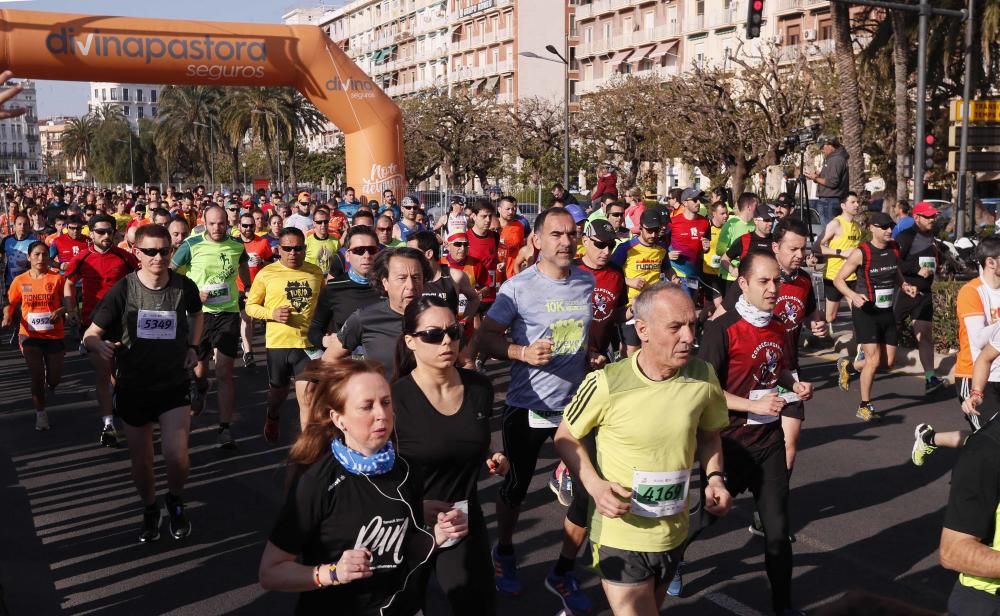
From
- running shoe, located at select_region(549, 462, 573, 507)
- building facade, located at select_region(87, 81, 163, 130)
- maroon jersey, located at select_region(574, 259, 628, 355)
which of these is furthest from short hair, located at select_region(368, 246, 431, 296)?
building facade, located at select_region(87, 81, 163, 130)

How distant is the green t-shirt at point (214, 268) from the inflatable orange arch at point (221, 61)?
39.1ft

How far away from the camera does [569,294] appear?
5.77 meters

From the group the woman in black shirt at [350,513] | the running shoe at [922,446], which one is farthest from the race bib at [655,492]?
the running shoe at [922,446]

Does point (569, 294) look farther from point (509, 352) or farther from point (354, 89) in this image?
point (354, 89)

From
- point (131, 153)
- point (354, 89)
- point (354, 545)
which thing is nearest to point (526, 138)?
point (354, 89)

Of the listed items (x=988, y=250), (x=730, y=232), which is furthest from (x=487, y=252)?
(x=988, y=250)

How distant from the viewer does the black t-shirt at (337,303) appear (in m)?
6.67

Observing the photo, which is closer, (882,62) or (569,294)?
(569,294)

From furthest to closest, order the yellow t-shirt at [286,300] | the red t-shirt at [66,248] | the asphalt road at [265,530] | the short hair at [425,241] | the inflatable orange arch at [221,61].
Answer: the inflatable orange arch at [221,61], the red t-shirt at [66,248], the yellow t-shirt at [286,300], the short hair at [425,241], the asphalt road at [265,530]

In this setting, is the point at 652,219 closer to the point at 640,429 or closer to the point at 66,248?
the point at 640,429

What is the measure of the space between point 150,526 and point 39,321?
153 inches

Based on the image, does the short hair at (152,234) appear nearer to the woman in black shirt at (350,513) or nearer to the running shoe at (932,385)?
the woman in black shirt at (350,513)

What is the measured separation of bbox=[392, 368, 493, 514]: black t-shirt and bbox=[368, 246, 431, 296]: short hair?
1.28 metres

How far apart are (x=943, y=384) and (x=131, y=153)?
95.5 metres
